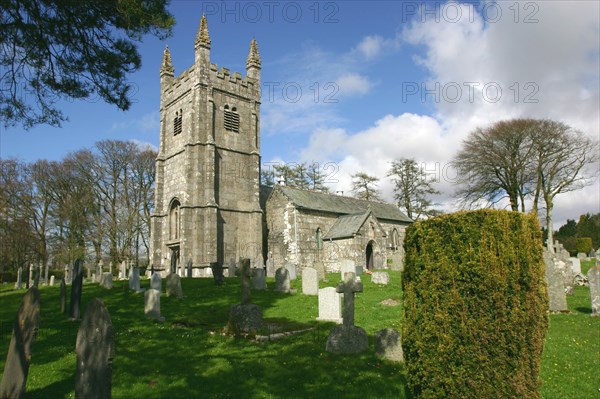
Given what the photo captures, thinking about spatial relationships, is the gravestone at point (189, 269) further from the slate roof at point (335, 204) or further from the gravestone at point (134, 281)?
the slate roof at point (335, 204)

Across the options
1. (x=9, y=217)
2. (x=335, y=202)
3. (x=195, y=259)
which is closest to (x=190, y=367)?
(x=195, y=259)

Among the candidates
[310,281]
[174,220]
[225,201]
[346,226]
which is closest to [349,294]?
[310,281]

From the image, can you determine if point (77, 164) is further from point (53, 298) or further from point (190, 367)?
point (190, 367)

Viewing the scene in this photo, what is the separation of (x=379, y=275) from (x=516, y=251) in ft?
42.5

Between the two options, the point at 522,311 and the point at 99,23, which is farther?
the point at 99,23

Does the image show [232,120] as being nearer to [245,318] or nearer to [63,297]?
[63,297]

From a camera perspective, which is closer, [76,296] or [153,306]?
[76,296]

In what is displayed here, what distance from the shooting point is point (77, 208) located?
1323 inches

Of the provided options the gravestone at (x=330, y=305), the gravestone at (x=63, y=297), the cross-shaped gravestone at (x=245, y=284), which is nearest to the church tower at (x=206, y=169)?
the gravestone at (x=63, y=297)

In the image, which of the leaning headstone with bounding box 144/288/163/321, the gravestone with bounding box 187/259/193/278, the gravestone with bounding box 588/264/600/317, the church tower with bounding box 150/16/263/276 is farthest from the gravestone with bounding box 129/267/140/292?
the gravestone with bounding box 588/264/600/317

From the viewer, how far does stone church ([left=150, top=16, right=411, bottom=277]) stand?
84.6ft

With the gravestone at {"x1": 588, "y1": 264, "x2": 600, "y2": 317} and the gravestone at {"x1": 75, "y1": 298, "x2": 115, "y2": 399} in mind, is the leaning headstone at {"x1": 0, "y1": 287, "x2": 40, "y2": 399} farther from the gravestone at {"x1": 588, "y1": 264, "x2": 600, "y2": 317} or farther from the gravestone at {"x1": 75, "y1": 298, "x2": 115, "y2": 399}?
the gravestone at {"x1": 588, "y1": 264, "x2": 600, "y2": 317}

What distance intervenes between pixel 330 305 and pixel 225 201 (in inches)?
707

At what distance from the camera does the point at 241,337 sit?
8.84 meters
